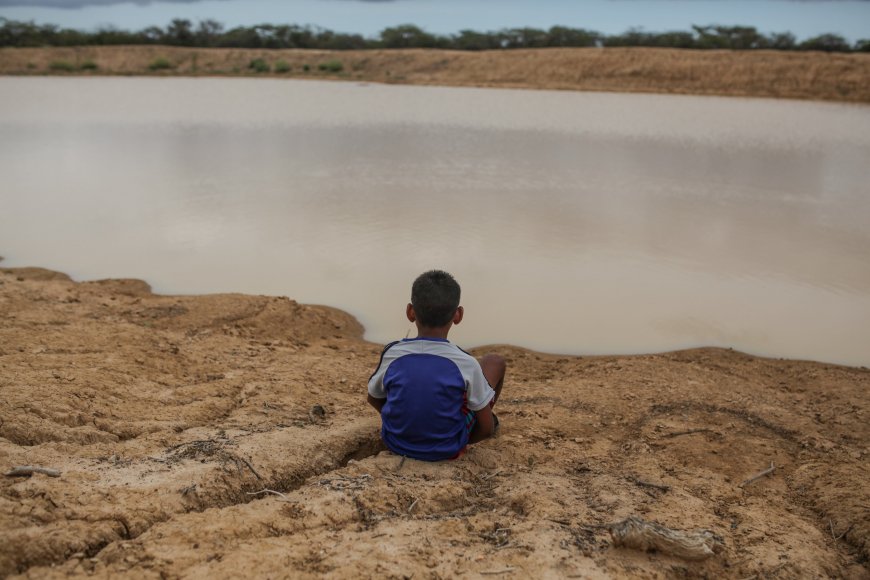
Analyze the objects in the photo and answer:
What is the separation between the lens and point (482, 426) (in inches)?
Result: 115

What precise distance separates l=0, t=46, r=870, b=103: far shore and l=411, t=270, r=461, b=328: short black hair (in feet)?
109

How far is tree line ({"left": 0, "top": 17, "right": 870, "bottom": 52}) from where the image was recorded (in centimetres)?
4622

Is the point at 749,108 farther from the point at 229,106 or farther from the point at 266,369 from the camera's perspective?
the point at 266,369

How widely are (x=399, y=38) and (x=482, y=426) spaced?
184ft

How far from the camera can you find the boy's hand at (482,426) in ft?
9.40

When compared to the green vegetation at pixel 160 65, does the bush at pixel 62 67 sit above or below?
below

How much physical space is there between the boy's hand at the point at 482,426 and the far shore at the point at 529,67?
109 ft

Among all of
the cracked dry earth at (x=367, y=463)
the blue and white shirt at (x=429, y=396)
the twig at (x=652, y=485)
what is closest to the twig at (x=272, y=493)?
the cracked dry earth at (x=367, y=463)

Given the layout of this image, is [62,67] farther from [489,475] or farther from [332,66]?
[489,475]

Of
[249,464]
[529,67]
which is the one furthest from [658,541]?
[529,67]

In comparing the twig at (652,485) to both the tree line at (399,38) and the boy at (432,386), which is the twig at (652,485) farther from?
the tree line at (399,38)

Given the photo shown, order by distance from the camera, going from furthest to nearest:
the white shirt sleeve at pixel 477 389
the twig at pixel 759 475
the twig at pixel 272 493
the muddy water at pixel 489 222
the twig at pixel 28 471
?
1. the muddy water at pixel 489 222
2. the twig at pixel 759 475
3. the white shirt sleeve at pixel 477 389
4. the twig at pixel 272 493
5. the twig at pixel 28 471

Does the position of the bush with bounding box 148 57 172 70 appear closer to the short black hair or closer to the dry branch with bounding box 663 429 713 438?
the short black hair

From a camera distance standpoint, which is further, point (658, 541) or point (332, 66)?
point (332, 66)
